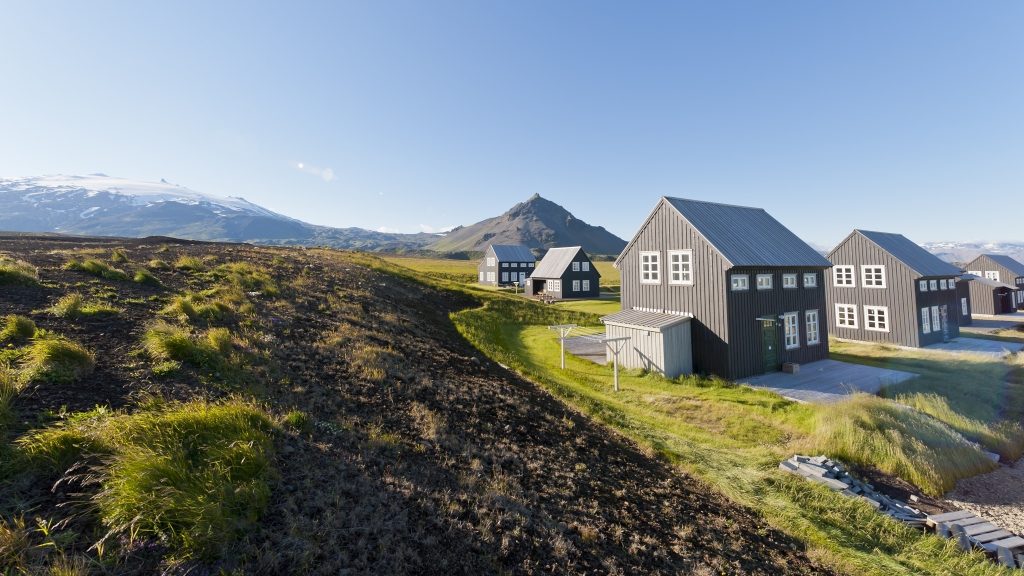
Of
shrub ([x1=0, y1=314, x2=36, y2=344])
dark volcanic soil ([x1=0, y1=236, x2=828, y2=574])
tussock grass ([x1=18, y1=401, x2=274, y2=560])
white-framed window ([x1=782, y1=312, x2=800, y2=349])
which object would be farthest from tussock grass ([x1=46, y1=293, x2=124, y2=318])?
white-framed window ([x1=782, y1=312, x2=800, y2=349])

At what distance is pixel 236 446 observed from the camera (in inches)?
220

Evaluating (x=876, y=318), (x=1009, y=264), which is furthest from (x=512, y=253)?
(x=1009, y=264)

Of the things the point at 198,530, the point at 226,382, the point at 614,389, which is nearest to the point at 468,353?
the point at 614,389

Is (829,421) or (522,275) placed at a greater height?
(522,275)

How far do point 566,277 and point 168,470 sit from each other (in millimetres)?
51324

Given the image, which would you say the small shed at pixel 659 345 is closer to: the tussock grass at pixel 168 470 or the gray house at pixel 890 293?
the tussock grass at pixel 168 470

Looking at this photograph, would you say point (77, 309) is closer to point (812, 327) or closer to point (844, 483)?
point (844, 483)

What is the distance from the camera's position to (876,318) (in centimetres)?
2923

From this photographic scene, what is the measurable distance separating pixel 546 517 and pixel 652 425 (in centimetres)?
794

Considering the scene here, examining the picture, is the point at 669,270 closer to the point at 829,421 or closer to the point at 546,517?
the point at 829,421

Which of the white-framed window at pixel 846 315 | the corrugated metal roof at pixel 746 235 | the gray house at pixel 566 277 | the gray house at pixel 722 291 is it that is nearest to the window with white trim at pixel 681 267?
the gray house at pixel 722 291

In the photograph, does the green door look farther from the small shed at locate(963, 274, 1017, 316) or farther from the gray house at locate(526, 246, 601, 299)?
the small shed at locate(963, 274, 1017, 316)

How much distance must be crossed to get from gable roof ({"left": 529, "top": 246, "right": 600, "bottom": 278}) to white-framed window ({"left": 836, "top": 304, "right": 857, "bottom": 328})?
98.1 feet

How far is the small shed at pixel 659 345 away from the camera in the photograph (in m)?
19.2
